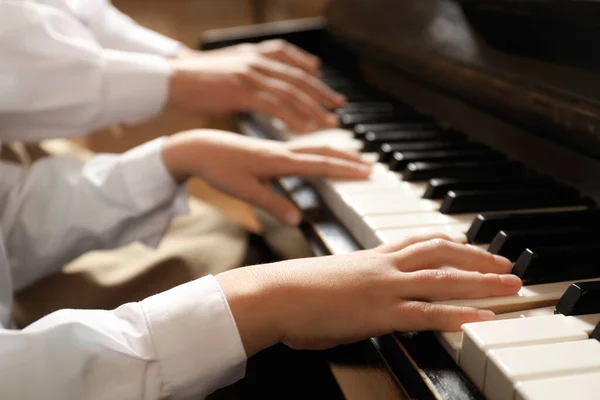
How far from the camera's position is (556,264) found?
22.6 inches

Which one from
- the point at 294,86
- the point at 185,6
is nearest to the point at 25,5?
the point at 294,86

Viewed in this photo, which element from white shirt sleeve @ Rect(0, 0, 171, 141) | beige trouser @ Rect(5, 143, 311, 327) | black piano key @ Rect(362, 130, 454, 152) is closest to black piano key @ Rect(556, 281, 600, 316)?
beige trouser @ Rect(5, 143, 311, 327)

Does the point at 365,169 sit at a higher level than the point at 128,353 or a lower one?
higher

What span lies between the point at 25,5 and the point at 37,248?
36 cm

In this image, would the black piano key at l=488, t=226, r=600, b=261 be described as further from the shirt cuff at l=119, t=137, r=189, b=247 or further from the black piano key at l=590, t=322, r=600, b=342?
the shirt cuff at l=119, t=137, r=189, b=247

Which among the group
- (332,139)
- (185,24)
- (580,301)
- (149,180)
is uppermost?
(580,301)

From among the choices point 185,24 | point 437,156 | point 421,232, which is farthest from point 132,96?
point 185,24

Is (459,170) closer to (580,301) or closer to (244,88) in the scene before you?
(580,301)

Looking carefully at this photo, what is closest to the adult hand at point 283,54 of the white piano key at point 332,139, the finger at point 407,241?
the white piano key at point 332,139

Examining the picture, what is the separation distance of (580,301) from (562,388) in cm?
11

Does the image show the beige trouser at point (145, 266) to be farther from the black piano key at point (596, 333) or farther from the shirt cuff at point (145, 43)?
the shirt cuff at point (145, 43)

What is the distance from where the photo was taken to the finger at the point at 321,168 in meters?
0.83

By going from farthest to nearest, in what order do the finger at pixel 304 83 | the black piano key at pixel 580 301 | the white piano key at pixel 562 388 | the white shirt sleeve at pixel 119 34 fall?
1. the white shirt sleeve at pixel 119 34
2. the finger at pixel 304 83
3. the black piano key at pixel 580 301
4. the white piano key at pixel 562 388

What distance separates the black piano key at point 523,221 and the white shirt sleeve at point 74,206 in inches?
19.2
